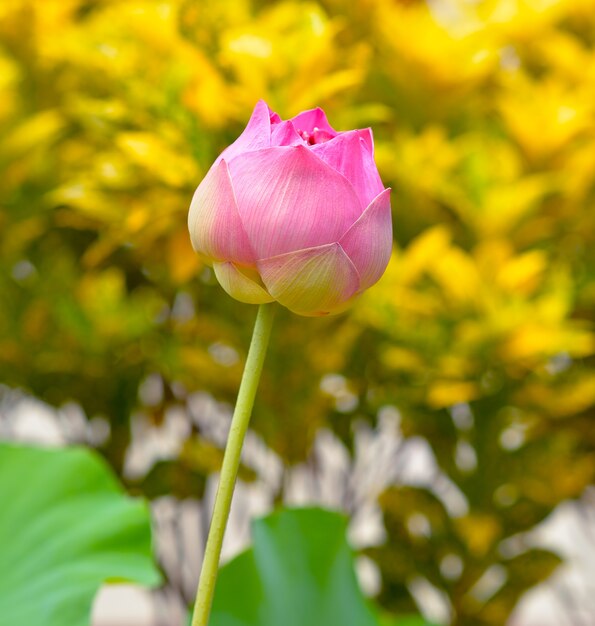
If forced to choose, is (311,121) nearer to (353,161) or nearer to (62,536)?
(353,161)

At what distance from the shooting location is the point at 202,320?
0.77m

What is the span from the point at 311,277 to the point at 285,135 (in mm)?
46

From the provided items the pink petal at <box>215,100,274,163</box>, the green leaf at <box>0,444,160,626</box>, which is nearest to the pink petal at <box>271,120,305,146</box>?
the pink petal at <box>215,100,274,163</box>

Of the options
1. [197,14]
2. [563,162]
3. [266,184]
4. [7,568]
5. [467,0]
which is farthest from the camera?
[467,0]

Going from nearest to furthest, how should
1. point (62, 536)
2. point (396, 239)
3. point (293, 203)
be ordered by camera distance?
point (293, 203) → point (62, 536) → point (396, 239)

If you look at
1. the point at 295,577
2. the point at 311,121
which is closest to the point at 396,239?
the point at 295,577

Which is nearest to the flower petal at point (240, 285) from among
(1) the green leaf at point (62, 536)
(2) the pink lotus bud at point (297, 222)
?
(2) the pink lotus bud at point (297, 222)

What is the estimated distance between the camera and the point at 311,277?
22 centimetres

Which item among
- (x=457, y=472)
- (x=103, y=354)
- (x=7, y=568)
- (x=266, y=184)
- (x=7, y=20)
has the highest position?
(x=266, y=184)

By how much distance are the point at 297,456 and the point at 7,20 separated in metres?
0.46

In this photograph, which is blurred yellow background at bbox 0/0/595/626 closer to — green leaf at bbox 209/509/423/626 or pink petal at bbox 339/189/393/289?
green leaf at bbox 209/509/423/626

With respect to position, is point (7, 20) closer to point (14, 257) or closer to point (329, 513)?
point (14, 257)

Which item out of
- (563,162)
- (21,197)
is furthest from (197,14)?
(563,162)

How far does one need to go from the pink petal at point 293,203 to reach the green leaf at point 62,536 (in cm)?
29
